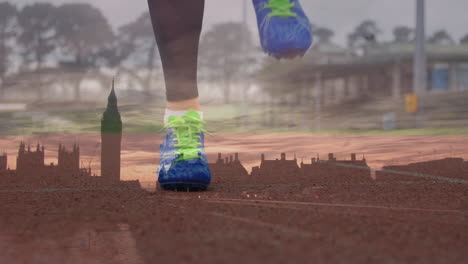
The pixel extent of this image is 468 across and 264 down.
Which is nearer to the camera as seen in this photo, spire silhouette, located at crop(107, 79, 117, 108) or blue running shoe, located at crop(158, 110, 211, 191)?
blue running shoe, located at crop(158, 110, 211, 191)

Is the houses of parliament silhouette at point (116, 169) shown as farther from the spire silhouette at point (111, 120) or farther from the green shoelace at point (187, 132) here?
the green shoelace at point (187, 132)

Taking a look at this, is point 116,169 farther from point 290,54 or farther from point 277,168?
point 290,54

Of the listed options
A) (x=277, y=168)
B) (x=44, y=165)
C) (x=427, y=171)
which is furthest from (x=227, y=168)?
(x=427, y=171)

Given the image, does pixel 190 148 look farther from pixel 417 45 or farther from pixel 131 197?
pixel 417 45

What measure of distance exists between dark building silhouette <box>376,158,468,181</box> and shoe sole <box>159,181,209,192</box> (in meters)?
0.82

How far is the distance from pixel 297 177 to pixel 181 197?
0.76 metres

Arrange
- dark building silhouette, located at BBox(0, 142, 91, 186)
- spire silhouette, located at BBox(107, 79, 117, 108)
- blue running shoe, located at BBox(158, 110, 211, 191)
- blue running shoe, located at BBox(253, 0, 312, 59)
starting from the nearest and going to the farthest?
blue running shoe, located at BBox(253, 0, 312, 59)
blue running shoe, located at BBox(158, 110, 211, 191)
spire silhouette, located at BBox(107, 79, 117, 108)
dark building silhouette, located at BBox(0, 142, 91, 186)

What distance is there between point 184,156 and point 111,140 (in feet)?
1.54

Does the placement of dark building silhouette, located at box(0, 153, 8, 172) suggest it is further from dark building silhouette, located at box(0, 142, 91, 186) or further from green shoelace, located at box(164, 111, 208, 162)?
green shoelace, located at box(164, 111, 208, 162)

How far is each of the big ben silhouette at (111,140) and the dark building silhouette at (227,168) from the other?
0.42 meters

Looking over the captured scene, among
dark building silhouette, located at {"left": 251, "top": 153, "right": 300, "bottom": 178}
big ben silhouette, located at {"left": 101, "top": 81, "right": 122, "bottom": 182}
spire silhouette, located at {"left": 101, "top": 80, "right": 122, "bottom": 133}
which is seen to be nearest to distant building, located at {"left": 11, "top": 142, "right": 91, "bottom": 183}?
big ben silhouette, located at {"left": 101, "top": 81, "right": 122, "bottom": 182}

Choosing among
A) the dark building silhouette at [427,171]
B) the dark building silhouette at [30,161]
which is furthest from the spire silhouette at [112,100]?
the dark building silhouette at [427,171]

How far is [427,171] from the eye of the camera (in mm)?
2375

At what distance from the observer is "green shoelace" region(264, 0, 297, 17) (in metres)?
1.73
